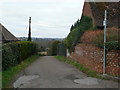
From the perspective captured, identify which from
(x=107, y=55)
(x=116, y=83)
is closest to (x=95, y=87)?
(x=116, y=83)

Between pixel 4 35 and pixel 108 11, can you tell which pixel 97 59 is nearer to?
pixel 108 11

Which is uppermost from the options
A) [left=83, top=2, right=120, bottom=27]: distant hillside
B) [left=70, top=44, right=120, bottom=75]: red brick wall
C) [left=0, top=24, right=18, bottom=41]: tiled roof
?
[left=83, top=2, right=120, bottom=27]: distant hillside

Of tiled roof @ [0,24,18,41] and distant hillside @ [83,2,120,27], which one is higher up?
distant hillside @ [83,2,120,27]

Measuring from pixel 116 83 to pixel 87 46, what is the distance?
16.4 ft

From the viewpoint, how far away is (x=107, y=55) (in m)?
9.55

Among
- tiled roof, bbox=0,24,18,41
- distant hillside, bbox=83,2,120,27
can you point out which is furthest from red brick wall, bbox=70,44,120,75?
tiled roof, bbox=0,24,18,41

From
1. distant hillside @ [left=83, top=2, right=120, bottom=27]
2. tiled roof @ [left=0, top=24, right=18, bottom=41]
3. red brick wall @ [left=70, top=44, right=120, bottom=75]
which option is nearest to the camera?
red brick wall @ [left=70, top=44, right=120, bottom=75]

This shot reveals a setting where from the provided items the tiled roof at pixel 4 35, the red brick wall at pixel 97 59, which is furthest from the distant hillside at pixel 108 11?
the tiled roof at pixel 4 35

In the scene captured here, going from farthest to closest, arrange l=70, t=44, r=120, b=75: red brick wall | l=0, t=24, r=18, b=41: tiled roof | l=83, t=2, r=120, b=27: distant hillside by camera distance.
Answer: l=0, t=24, r=18, b=41: tiled roof, l=83, t=2, r=120, b=27: distant hillside, l=70, t=44, r=120, b=75: red brick wall

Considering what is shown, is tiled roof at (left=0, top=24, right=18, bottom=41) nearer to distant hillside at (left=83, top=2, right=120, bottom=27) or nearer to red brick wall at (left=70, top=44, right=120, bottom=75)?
distant hillside at (left=83, top=2, right=120, bottom=27)

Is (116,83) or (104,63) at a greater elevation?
(104,63)

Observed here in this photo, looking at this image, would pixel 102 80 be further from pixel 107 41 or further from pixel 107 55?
pixel 107 41

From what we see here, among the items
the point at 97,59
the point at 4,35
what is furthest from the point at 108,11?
the point at 4,35

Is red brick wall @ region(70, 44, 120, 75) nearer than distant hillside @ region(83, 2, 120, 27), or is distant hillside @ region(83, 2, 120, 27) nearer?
red brick wall @ region(70, 44, 120, 75)
